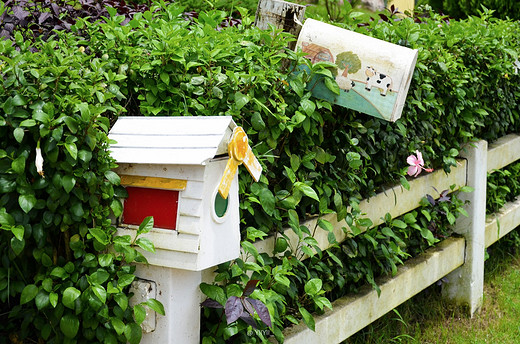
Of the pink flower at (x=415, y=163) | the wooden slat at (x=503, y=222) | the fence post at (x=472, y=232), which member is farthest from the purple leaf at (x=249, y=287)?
the wooden slat at (x=503, y=222)

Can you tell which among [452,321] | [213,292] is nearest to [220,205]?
[213,292]

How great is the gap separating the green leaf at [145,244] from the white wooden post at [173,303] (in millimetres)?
118

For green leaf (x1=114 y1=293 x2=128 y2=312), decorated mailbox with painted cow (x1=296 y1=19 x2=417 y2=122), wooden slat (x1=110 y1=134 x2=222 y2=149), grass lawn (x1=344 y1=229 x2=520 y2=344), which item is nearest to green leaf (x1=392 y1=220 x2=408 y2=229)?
grass lawn (x1=344 y1=229 x2=520 y2=344)

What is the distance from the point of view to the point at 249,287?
86.6 inches

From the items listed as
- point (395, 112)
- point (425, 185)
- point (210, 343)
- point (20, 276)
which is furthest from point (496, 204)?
point (20, 276)

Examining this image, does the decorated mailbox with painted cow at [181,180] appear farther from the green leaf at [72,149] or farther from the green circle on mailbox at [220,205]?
the green leaf at [72,149]

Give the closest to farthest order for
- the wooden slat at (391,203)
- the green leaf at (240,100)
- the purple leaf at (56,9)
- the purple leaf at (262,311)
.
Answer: the purple leaf at (262,311), the green leaf at (240,100), the wooden slat at (391,203), the purple leaf at (56,9)

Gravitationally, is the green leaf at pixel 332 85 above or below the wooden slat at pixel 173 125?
below

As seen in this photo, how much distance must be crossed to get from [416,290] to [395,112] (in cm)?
137

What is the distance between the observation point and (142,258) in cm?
197

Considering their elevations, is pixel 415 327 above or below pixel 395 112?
below

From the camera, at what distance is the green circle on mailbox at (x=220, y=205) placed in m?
2.07

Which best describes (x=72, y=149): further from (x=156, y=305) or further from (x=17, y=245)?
(x=156, y=305)

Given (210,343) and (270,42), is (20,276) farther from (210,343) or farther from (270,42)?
(270,42)
